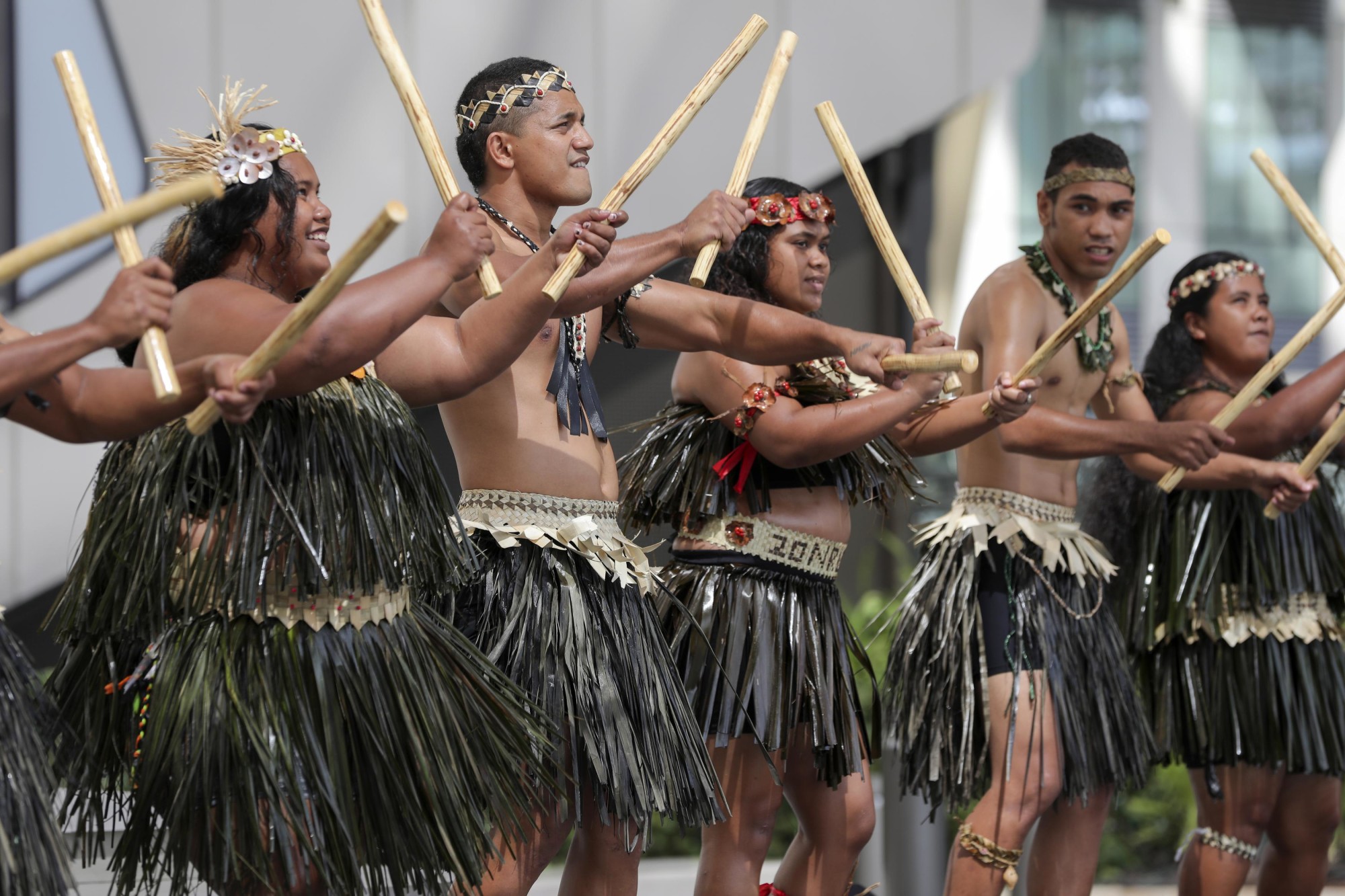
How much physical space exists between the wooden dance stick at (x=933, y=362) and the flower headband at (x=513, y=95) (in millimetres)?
659

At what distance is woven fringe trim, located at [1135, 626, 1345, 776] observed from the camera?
3.25 metres

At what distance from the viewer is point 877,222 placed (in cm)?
275

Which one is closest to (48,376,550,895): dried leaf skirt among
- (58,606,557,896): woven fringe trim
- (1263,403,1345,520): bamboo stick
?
(58,606,557,896): woven fringe trim

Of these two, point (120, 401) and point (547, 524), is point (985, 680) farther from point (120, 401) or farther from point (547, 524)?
point (120, 401)

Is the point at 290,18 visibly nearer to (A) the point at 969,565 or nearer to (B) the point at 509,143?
(B) the point at 509,143

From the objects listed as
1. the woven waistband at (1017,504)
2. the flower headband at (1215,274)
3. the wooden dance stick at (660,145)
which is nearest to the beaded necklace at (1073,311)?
the woven waistband at (1017,504)

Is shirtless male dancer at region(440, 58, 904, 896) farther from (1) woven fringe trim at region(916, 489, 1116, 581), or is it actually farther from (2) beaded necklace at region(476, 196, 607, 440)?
(1) woven fringe trim at region(916, 489, 1116, 581)

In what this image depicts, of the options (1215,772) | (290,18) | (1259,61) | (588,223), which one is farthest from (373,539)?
(1259,61)

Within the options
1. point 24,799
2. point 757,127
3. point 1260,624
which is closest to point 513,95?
point 757,127

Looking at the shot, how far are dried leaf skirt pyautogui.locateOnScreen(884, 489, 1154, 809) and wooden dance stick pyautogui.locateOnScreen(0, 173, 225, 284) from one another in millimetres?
1828

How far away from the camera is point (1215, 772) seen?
3.32 metres

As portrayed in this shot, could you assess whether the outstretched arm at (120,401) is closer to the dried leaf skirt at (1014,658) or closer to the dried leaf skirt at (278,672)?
the dried leaf skirt at (278,672)

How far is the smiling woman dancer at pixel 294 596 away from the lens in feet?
6.29

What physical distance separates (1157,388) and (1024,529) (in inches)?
25.4
